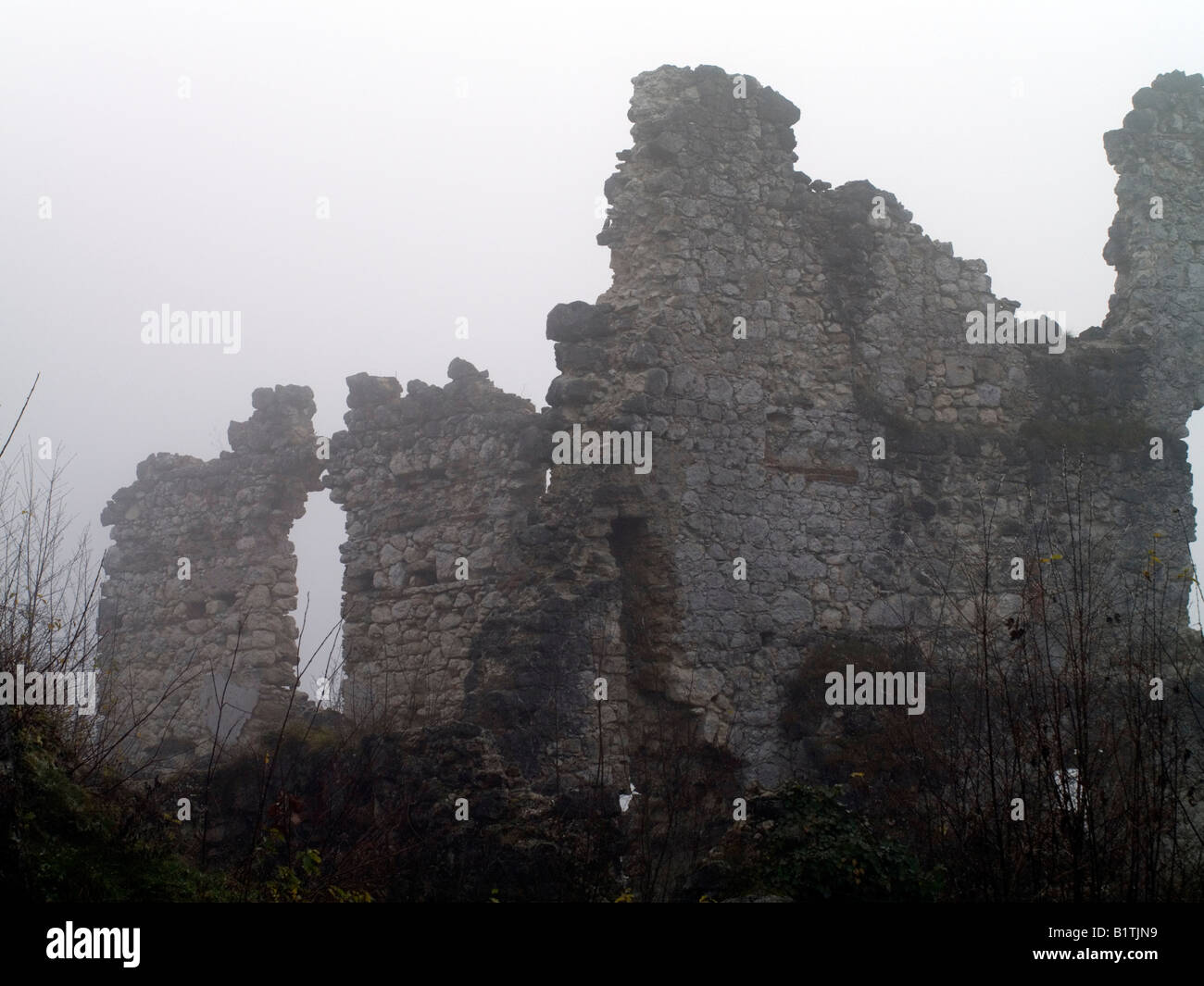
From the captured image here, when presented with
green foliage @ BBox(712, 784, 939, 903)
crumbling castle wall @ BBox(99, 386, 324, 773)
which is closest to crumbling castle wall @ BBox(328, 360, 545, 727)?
crumbling castle wall @ BBox(99, 386, 324, 773)

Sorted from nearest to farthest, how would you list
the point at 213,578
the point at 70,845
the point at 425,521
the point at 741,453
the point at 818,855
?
the point at 70,845
the point at 818,855
the point at 741,453
the point at 425,521
the point at 213,578

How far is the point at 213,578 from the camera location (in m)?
15.2

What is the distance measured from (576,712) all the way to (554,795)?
1.00 meters

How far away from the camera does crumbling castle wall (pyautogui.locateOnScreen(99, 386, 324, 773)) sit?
14484 mm

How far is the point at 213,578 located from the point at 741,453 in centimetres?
715

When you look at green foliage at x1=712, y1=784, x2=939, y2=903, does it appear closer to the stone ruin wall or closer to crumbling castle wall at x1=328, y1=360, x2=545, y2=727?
the stone ruin wall

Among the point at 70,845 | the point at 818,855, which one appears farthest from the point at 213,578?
the point at 818,855

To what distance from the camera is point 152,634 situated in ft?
50.3

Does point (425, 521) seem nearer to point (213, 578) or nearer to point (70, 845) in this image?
point (213, 578)

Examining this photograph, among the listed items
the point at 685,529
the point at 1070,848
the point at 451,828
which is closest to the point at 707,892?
the point at 451,828

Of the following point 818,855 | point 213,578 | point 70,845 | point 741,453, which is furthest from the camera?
point 213,578

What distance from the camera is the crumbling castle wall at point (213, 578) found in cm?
1448

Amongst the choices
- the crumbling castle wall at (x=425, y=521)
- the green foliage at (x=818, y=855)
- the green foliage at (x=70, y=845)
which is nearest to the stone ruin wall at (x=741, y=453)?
the crumbling castle wall at (x=425, y=521)

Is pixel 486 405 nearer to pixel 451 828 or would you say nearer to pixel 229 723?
pixel 229 723
